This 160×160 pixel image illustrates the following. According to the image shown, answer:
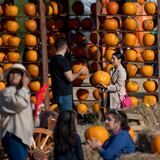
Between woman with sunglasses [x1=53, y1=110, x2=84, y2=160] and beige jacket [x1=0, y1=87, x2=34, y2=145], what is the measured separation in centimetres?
92

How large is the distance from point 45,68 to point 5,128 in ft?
17.5

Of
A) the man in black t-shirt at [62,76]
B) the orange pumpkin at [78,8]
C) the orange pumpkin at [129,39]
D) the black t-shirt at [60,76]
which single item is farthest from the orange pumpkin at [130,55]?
the black t-shirt at [60,76]

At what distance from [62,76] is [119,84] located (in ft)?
6.83

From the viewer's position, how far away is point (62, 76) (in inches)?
452

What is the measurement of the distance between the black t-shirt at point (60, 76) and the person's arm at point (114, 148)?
3.37 metres

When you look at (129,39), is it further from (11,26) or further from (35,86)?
(11,26)

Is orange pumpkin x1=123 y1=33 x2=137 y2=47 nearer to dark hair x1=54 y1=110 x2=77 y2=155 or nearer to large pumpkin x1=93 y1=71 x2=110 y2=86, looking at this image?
large pumpkin x1=93 y1=71 x2=110 y2=86

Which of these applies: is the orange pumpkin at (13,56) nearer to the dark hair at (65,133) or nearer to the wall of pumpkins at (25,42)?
the wall of pumpkins at (25,42)

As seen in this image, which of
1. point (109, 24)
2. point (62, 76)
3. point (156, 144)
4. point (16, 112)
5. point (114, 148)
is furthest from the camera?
point (109, 24)

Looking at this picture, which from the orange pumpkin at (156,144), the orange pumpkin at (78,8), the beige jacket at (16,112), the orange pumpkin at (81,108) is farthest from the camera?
the orange pumpkin at (78,8)

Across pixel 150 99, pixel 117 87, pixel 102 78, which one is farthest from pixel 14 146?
pixel 150 99

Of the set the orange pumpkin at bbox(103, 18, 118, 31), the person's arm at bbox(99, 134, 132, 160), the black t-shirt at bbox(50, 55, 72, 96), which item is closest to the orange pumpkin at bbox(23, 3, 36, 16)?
the orange pumpkin at bbox(103, 18, 118, 31)

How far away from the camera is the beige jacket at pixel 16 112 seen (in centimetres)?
854

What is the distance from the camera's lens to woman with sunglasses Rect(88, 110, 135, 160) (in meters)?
7.89
